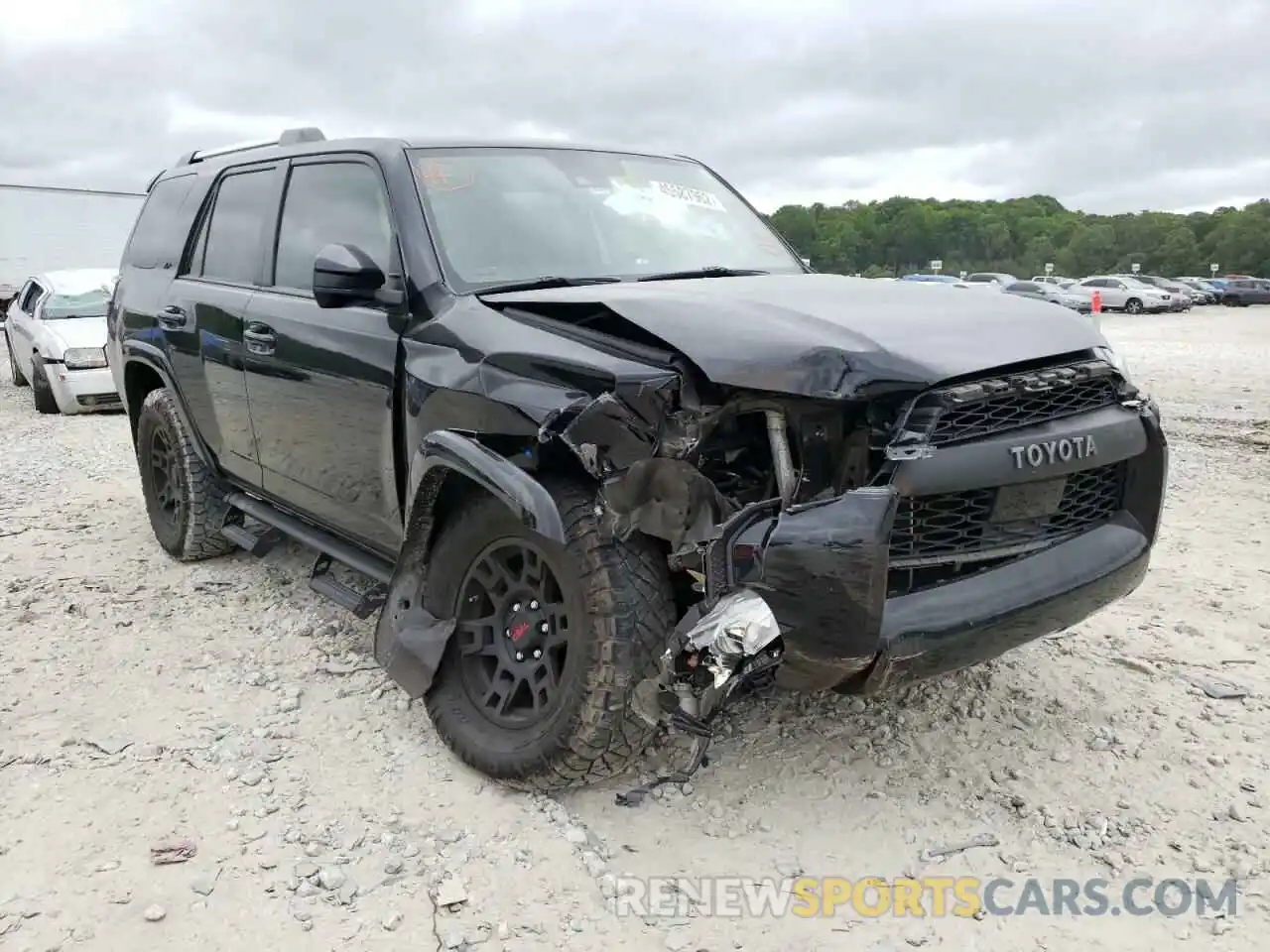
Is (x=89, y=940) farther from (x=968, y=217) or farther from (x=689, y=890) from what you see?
(x=968, y=217)

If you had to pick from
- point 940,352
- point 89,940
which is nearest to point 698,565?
point 940,352

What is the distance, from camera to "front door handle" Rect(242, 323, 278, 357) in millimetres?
4027

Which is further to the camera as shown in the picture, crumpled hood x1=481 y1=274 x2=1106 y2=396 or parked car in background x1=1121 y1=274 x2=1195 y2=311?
parked car in background x1=1121 y1=274 x2=1195 y2=311

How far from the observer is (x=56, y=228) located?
21.9 meters

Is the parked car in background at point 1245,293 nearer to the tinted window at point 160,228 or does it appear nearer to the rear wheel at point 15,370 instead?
the rear wheel at point 15,370

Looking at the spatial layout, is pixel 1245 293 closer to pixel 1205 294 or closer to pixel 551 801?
pixel 1205 294

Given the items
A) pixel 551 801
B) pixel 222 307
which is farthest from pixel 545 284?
pixel 222 307

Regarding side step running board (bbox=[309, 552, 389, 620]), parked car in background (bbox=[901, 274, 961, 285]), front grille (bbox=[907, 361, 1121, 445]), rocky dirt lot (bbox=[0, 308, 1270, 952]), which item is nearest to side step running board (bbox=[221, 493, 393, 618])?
side step running board (bbox=[309, 552, 389, 620])

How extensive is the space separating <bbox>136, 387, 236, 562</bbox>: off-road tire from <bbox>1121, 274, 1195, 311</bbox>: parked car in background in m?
38.6

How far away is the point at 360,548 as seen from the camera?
3869mm

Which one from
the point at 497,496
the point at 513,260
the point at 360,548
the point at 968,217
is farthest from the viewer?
the point at 968,217

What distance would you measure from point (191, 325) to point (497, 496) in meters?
2.64

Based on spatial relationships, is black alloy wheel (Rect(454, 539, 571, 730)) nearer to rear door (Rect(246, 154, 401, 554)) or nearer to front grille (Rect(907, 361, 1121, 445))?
rear door (Rect(246, 154, 401, 554))

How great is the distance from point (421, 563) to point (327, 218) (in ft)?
5.00
